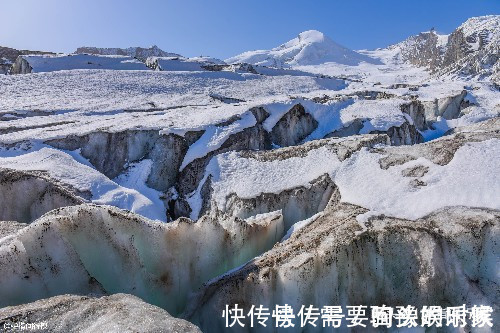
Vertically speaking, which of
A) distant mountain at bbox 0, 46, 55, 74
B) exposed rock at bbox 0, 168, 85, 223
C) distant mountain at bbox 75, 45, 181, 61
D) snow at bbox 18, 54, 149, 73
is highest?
distant mountain at bbox 75, 45, 181, 61

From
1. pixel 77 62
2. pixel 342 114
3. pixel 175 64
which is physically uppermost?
pixel 175 64

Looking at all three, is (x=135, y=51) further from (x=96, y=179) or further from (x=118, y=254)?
(x=118, y=254)

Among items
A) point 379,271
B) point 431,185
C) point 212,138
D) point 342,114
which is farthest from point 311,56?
point 379,271

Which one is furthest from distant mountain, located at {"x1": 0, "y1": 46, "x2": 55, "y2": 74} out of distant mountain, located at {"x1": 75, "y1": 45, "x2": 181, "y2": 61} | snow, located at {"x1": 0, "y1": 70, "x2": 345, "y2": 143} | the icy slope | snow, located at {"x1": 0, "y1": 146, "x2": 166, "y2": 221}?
the icy slope

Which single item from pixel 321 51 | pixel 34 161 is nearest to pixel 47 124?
pixel 34 161

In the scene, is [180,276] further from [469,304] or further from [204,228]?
[469,304]

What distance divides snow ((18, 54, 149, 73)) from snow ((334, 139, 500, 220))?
35.9 m

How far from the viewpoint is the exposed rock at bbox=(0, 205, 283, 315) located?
550 cm

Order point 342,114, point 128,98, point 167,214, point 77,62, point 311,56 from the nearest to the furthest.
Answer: point 167,214
point 342,114
point 128,98
point 77,62
point 311,56

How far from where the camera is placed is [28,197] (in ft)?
33.3

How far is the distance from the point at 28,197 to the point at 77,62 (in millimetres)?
33473

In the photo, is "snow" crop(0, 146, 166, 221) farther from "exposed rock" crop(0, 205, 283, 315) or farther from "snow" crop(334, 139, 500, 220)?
"snow" crop(334, 139, 500, 220)

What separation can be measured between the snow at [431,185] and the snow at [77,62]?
35852 millimetres

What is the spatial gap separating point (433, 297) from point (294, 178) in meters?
4.86
